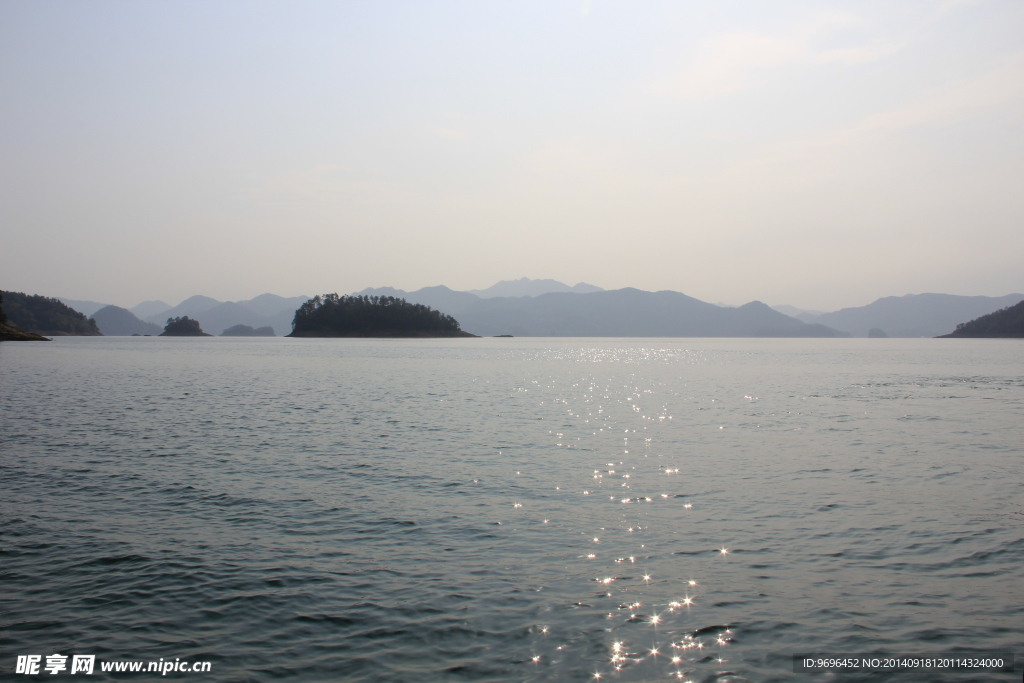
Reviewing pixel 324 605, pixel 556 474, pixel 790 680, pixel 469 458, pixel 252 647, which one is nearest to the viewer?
pixel 790 680

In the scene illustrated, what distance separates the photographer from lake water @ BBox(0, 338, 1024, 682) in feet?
36.6

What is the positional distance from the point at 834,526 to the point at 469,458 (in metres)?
15.2

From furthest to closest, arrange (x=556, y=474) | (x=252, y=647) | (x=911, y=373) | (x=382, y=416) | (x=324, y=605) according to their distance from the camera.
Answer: (x=911, y=373), (x=382, y=416), (x=556, y=474), (x=324, y=605), (x=252, y=647)

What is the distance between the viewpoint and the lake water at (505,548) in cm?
1115

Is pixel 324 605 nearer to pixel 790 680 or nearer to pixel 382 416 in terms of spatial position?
pixel 790 680

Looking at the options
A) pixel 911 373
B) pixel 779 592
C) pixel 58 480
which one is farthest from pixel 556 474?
pixel 911 373

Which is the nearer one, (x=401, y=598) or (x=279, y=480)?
(x=401, y=598)

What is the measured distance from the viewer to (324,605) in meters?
12.7

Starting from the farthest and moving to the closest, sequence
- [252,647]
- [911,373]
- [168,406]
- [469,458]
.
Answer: [911,373]
[168,406]
[469,458]
[252,647]

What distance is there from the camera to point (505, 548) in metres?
16.2

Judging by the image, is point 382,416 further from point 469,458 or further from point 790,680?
point 790,680

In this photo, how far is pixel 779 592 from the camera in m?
13.5

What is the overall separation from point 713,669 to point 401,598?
6.26m

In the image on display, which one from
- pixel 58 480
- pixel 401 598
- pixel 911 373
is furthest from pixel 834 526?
pixel 911 373
